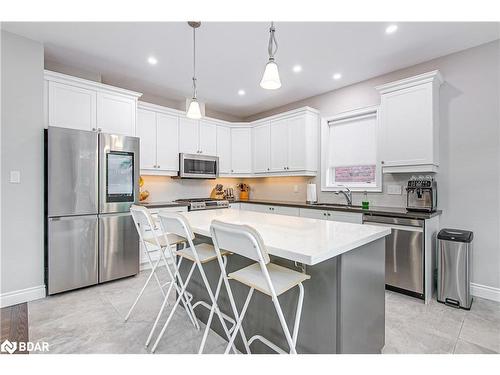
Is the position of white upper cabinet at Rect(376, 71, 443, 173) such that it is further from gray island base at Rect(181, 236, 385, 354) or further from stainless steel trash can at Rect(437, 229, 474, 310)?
gray island base at Rect(181, 236, 385, 354)

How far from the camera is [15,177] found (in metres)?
2.52

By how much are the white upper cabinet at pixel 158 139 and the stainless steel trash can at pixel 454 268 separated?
3.77 metres

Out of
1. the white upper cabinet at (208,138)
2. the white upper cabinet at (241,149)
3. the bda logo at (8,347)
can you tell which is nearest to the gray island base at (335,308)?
the bda logo at (8,347)

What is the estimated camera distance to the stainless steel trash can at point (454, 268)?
7.93ft

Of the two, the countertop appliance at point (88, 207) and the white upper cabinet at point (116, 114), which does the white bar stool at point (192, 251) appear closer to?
the countertop appliance at point (88, 207)

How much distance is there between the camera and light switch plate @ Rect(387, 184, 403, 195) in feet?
10.6

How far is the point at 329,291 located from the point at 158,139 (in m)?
3.53

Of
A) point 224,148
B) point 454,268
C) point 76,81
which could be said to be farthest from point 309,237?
point 224,148

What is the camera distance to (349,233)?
1546 mm

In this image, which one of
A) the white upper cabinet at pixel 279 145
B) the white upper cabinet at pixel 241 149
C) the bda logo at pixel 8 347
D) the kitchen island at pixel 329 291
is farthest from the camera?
the white upper cabinet at pixel 241 149

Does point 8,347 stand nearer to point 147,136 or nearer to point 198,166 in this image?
point 147,136

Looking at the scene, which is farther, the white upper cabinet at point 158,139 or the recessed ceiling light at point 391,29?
the white upper cabinet at point 158,139

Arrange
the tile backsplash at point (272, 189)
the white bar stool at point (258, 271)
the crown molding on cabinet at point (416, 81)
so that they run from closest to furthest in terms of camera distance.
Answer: the white bar stool at point (258, 271) < the crown molding on cabinet at point (416, 81) < the tile backsplash at point (272, 189)
